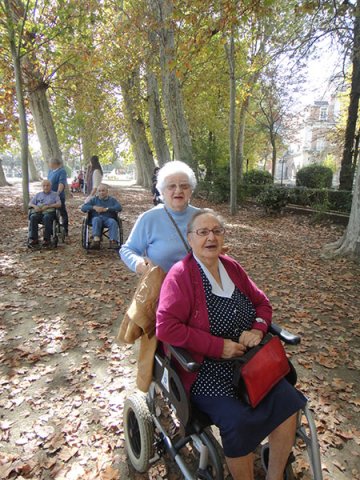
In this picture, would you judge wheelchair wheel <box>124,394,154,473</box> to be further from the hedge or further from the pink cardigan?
the hedge

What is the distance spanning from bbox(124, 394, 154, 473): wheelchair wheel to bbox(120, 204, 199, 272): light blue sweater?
94cm

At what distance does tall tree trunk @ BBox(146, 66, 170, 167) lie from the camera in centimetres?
1597

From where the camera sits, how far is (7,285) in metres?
5.38

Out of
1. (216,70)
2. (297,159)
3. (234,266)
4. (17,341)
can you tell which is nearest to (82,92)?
(216,70)

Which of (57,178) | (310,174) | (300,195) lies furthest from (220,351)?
A: (310,174)

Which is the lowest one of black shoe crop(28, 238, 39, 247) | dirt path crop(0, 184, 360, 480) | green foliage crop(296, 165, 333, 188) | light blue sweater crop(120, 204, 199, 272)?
dirt path crop(0, 184, 360, 480)

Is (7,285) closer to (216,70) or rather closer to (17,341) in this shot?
(17,341)

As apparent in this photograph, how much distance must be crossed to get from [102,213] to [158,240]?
4.77 m

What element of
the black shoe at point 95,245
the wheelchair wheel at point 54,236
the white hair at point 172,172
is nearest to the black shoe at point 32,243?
the wheelchair wheel at point 54,236

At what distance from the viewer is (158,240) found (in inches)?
97.3

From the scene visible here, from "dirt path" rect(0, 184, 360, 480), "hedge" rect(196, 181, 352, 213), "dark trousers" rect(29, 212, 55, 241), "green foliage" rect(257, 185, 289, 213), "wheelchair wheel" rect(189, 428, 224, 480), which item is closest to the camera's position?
"wheelchair wheel" rect(189, 428, 224, 480)

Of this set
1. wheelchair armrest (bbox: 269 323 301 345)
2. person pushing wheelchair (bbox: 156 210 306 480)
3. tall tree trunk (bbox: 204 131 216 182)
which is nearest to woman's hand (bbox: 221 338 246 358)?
person pushing wheelchair (bbox: 156 210 306 480)

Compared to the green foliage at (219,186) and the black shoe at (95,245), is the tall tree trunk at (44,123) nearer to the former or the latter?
the green foliage at (219,186)

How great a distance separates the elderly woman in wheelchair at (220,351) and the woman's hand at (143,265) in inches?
11.6
